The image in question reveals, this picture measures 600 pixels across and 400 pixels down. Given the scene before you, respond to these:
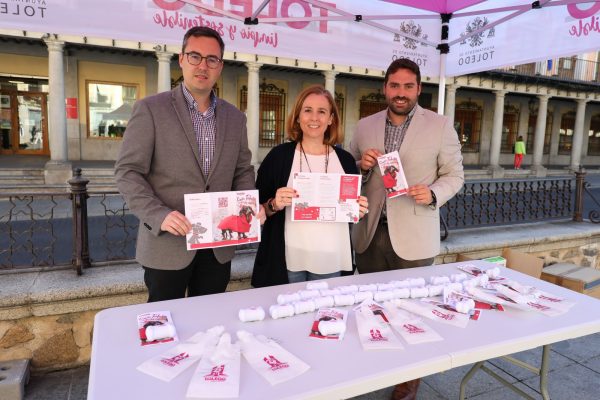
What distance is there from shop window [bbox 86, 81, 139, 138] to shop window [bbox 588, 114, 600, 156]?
2745cm

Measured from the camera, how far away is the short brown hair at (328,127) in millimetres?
2518

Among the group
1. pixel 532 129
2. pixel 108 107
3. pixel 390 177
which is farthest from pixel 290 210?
pixel 532 129

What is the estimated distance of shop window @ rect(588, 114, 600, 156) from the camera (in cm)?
2641

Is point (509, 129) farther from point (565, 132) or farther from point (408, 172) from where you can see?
point (408, 172)

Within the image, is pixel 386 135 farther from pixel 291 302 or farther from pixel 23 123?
pixel 23 123

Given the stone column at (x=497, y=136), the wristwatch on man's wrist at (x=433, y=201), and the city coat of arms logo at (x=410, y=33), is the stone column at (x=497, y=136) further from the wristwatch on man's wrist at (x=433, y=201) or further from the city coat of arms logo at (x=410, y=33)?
the wristwatch on man's wrist at (x=433, y=201)

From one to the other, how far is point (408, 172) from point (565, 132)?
92.0 ft

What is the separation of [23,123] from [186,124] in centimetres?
1639

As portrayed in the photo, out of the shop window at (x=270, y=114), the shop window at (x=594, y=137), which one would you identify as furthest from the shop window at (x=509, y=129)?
the shop window at (x=270, y=114)

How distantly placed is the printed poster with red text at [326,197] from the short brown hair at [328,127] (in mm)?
381

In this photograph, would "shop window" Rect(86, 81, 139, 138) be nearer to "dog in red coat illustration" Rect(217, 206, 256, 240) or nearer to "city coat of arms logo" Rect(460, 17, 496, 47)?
"city coat of arms logo" Rect(460, 17, 496, 47)

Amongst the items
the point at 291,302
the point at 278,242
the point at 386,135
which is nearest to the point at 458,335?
A: the point at 291,302

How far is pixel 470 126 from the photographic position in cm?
2236

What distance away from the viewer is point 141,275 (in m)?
3.39
